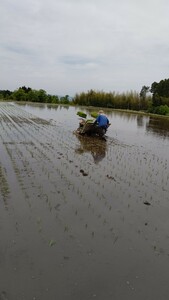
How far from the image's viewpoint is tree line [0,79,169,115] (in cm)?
5002

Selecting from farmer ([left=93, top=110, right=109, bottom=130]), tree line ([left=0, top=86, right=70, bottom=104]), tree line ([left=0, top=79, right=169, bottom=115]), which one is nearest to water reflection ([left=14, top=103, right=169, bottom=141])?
farmer ([left=93, top=110, right=109, bottom=130])

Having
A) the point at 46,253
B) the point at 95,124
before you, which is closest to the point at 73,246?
the point at 46,253

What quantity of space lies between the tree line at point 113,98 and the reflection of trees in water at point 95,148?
3491cm

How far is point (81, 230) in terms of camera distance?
4.41m

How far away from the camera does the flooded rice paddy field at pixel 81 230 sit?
3.21m

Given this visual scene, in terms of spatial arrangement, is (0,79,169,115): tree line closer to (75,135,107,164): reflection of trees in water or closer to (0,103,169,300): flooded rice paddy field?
(75,135,107,164): reflection of trees in water

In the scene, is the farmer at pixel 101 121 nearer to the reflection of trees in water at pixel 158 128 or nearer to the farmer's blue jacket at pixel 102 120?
the farmer's blue jacket at pixel 102 120

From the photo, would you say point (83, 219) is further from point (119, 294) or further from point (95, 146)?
point (95, 146)

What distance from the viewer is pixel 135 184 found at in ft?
23.1

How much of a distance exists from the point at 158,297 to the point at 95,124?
1165cm

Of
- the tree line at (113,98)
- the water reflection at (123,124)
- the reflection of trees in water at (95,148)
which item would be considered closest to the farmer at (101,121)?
the reflection of trees in water at (95,148)

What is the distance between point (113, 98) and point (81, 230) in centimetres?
5208

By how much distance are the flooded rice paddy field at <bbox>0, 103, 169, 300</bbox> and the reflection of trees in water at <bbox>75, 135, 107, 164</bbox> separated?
58.1 inches

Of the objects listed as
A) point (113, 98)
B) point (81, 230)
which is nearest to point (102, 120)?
point (81, 230)
